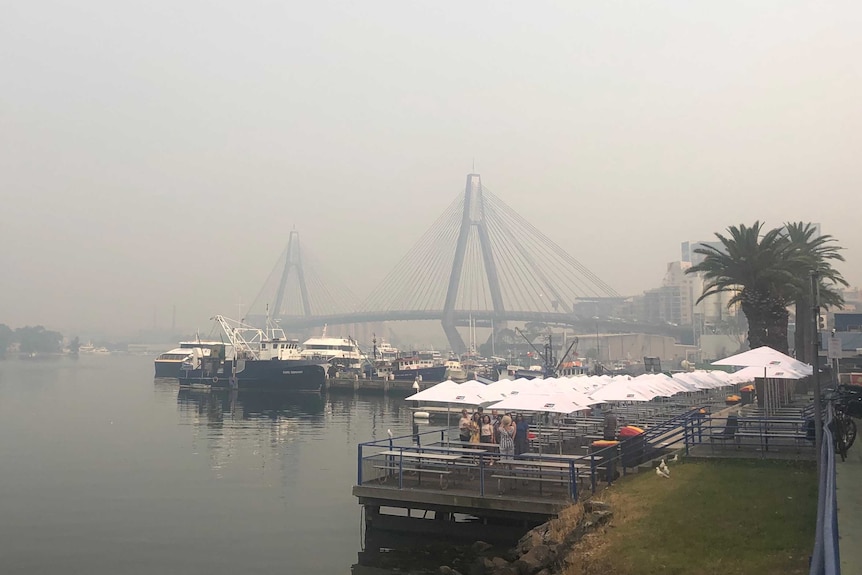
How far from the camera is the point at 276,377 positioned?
93750 millimetres

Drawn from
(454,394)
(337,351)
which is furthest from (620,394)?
(337,351)

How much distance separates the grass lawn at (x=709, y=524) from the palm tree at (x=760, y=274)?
74.6 feet

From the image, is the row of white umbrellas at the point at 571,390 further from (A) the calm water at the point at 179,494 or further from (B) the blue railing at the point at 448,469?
(A) the calm water at the point at 179,494

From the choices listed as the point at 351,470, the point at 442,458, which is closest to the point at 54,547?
the point at 442,458

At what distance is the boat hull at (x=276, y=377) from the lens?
92.6 metres

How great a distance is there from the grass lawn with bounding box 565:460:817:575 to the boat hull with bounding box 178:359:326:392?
3073 inches

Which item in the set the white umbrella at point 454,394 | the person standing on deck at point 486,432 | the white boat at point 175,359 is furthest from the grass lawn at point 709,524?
the white boat at point 175,359

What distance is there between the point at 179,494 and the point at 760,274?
1077 inches

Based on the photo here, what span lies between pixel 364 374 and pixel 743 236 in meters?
77.1

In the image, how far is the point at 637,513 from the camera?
45.6 ft

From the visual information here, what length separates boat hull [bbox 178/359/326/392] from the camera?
92.6 m

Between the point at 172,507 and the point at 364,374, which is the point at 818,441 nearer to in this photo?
the point at 172,507

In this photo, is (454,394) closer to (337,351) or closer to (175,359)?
(337,351)

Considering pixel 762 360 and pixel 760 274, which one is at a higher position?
pixel 760 274
